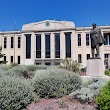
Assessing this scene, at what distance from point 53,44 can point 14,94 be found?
35946 millimetres

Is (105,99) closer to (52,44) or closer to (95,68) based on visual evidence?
(95,68)

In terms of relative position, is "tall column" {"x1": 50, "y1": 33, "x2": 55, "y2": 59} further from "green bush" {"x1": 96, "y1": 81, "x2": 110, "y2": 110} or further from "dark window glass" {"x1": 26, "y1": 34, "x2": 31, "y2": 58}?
"green bush" {"x1": 96, "y1": 81, "x2": 110, "y2": 110}

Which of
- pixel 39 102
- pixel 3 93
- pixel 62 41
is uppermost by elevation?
pixel 62 41

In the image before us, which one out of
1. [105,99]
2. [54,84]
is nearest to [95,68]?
[54,84]

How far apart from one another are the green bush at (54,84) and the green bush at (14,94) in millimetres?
831

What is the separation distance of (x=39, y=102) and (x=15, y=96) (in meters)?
1.24

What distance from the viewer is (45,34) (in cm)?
4262

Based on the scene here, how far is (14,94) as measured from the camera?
648 cm

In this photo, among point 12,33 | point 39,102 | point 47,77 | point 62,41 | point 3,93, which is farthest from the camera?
point 12,33

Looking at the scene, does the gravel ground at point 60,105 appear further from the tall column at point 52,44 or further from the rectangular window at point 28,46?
the rectangular window at point 28,46

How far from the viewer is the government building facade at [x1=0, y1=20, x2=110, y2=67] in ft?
136

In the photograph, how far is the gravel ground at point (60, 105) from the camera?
669 cm

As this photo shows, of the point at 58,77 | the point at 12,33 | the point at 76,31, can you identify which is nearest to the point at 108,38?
the point at 76,31

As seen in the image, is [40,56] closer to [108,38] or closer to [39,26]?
[39,26]
